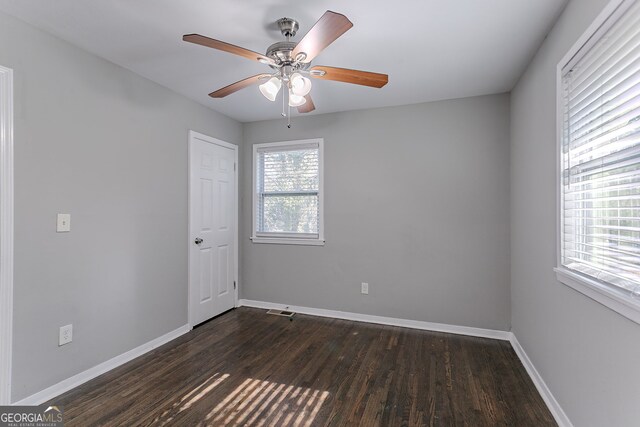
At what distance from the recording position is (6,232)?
1862mm

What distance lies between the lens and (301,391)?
2.18 metres

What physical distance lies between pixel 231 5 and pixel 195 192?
206cm

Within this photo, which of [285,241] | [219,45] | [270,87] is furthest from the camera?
[285,241]

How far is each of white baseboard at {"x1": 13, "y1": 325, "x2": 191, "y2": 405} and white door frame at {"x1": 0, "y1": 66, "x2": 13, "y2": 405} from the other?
0.17 metres

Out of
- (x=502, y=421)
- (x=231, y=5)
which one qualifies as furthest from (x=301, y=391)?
(x=231, y=5)

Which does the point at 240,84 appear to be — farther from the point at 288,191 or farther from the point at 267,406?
the point at 267,406

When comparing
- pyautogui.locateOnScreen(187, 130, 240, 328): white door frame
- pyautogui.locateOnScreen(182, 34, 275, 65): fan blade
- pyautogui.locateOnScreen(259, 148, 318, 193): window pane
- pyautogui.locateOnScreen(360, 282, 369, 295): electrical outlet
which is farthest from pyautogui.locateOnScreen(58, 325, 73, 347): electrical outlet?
pyautogui.locateOnScreen(360, 282, 369, 295): electrical outlet

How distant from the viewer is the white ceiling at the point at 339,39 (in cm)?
181

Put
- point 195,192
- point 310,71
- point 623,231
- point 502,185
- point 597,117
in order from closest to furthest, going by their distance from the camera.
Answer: point 623,231
point 597,117
point 310,71
point 502,185
point 195,192

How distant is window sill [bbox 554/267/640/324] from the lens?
1.20 metres

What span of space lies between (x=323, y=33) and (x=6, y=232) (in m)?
2.24

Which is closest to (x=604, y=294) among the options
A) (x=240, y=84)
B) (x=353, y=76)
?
(x=353, y=76)

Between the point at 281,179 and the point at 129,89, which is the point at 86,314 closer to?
the point at 129,89

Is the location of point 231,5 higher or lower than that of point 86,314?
higher
